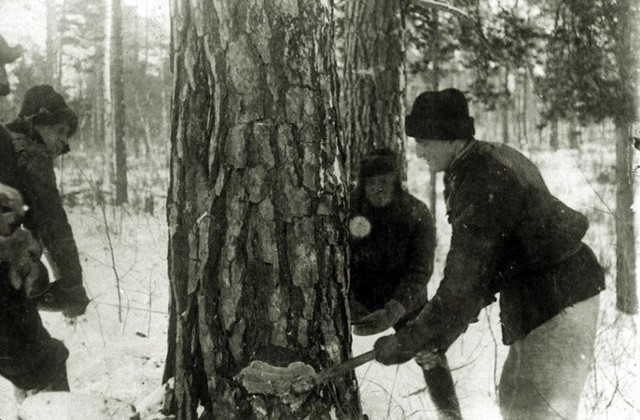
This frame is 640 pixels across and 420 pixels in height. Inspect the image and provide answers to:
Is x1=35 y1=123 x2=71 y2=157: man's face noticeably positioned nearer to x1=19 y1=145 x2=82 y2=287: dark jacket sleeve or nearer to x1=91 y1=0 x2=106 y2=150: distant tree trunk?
x1=19 y1=145 x2=82 y2=287: dark jacket sleeve

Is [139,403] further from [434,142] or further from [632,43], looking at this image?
[632,43]

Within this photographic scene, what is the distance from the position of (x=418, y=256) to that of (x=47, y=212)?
5.97 ft

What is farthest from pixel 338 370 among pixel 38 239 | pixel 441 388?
pixel 441 388

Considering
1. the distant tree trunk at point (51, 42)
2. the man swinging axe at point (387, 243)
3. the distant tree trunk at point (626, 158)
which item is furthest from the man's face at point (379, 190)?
the distant tree trunk at point (626, 158)

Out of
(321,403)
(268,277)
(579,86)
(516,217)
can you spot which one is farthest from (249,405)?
(579,86)

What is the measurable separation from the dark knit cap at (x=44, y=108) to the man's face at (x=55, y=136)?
0.02 meters

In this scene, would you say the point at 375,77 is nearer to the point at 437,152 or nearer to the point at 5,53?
the point at 437,152

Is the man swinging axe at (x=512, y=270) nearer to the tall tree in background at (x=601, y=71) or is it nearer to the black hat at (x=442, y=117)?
the black hat at (x=442, y=117)

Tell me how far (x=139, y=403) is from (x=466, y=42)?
14.6ft

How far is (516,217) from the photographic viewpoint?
2.11 m

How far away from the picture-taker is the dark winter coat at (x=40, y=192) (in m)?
2.25

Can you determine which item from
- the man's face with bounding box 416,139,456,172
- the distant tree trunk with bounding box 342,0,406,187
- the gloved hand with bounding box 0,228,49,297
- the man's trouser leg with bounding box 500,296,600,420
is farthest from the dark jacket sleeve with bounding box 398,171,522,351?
the distant tree trunk with bounding box 342,0,406,187

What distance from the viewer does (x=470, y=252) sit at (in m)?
2.05

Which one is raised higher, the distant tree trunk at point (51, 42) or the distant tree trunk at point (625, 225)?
the distant tree trunk at point (51, 42)
